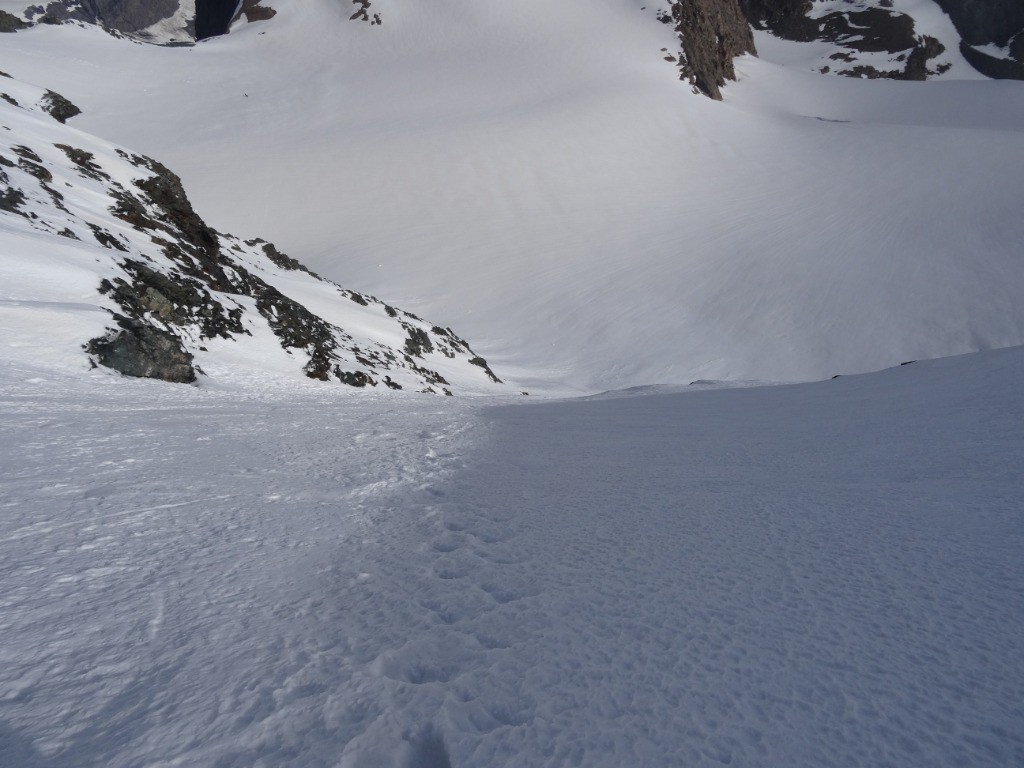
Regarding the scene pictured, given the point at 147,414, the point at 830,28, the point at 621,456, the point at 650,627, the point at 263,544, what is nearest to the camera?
the point at 650,627

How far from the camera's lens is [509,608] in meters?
1.62

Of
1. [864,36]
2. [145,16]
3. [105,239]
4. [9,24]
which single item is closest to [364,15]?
[9,24]

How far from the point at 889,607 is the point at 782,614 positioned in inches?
10.9

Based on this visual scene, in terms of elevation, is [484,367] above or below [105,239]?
below

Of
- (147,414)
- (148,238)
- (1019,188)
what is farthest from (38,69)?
(1019,188)

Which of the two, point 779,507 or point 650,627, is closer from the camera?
point 650,627

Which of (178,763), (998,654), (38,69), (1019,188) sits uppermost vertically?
(38,69)

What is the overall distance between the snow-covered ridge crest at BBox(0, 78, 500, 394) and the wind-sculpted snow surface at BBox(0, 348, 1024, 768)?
3.76m

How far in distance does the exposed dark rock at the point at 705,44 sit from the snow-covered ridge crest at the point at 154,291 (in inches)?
1331

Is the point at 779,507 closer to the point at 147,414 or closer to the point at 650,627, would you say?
the point at 650,627

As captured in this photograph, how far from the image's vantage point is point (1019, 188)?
20.9 m

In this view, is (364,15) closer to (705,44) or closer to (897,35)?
(705,44)

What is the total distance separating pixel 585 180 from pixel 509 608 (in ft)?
92.1

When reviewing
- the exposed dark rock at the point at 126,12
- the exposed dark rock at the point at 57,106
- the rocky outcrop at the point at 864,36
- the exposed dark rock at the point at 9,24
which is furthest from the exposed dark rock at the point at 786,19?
the exposed dark rock at the point at 126,12
